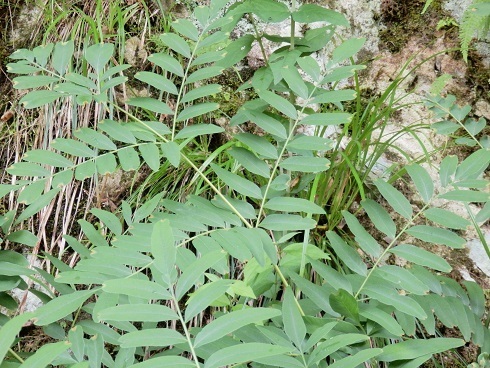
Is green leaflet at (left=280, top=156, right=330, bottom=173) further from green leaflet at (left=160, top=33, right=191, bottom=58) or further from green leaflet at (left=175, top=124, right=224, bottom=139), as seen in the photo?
green leaflet at (left=160, top=33, right=191, bottom=58)

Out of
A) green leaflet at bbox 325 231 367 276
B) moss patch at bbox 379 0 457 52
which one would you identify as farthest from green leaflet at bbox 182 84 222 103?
moss patch at bbox 379 0 457 52

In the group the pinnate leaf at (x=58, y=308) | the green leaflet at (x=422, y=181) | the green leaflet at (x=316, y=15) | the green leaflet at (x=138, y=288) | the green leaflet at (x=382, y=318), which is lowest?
the pinnate leaf at (x=58, y=308)

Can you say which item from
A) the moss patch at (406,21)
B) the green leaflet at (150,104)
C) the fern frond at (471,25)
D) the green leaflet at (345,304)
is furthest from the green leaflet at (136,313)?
the moss patch at (406,21)

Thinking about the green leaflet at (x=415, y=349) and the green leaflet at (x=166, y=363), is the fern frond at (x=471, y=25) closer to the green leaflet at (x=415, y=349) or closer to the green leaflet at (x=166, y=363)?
the green leaflet at (x=415, y=349)

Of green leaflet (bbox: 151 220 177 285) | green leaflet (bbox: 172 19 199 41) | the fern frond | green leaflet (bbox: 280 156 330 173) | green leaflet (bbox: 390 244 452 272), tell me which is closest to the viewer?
green leaflet (bbox: 151 220 177 285)

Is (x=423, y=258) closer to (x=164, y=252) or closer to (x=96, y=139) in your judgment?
(x=164, y=252)

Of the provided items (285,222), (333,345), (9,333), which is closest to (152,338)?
(9,333)

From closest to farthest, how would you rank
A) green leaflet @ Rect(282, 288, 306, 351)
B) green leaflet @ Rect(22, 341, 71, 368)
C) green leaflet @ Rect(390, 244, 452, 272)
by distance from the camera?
green leaflet @ Rect(22, 341, 71, 368)
green leaflet @ Rect(282, 288, 306, 351)
green leaflet @ Rect(390, 244, 452, 272)

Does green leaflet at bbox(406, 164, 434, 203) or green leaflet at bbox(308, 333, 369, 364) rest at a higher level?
green leaflet at bbox(406, 164, 434, 203)

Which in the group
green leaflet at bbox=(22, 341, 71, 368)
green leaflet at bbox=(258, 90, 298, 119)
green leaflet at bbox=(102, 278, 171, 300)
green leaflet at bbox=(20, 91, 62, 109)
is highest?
green leaflet at bbox=(258, 90, 298, 119)

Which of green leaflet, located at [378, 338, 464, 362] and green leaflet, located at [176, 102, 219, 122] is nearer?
green leaflet, located at [378, 338, 464, 362]

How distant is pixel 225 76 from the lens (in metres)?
2.19

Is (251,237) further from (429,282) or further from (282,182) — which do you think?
(429,282)

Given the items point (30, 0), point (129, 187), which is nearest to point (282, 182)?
point (129, 187)
